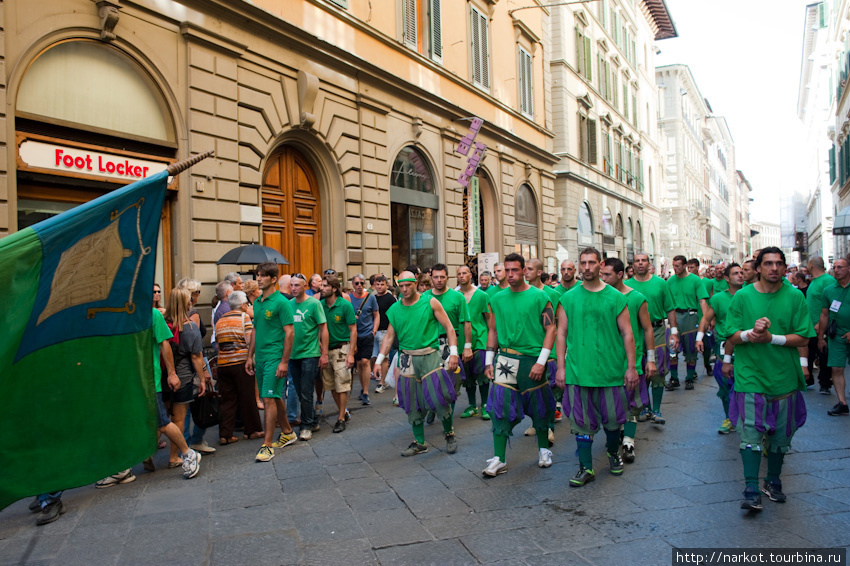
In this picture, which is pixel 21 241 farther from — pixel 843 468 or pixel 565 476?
pixel 843 468

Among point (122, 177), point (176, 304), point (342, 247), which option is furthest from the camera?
point (342, 247)

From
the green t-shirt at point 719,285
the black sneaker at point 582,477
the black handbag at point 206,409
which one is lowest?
the black sneaker at point 582,477

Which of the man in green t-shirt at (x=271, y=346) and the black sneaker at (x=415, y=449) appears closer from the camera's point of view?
the black sneaker at (x=415, y=449)

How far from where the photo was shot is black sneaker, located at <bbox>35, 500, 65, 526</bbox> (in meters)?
4.86

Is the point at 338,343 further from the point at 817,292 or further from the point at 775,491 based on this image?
the point at 817,292

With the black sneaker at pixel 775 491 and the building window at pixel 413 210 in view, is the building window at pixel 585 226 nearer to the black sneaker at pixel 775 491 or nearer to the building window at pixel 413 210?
the building window at pixel 413 210

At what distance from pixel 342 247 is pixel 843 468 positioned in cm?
1031

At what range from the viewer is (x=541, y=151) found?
24719mm

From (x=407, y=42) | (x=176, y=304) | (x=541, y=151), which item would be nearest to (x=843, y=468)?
(x=176, y=304)

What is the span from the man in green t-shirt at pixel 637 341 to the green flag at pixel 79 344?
144 inches

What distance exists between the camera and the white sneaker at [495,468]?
559 cm

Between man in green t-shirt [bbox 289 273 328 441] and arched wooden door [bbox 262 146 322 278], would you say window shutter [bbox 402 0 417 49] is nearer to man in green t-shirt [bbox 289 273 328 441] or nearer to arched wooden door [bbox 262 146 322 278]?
arched wooden door [bbox 262 146 322 278]

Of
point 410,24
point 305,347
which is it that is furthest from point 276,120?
point 305,347

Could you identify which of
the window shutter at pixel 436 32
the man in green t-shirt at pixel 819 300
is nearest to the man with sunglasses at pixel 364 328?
the man in green t-shirt at pixel 819 300
